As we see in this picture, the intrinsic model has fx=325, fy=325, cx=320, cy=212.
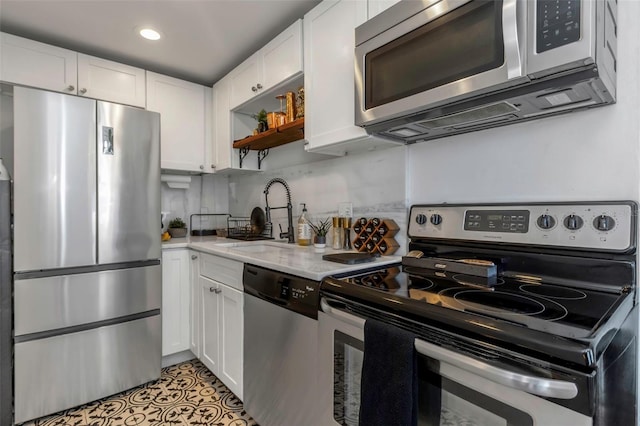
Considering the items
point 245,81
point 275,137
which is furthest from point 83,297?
point 245,81

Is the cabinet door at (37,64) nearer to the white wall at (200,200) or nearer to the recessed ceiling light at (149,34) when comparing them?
the recessed ceiling light at (149,34)

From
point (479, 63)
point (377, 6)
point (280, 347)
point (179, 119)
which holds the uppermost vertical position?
point (377, 6)

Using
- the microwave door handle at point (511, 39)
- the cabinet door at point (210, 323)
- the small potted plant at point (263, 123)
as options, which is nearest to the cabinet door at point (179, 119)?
the small potted plant at point (263, 123)

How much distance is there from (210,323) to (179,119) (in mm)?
1710

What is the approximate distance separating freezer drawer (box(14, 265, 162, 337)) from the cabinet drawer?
1.03 feet

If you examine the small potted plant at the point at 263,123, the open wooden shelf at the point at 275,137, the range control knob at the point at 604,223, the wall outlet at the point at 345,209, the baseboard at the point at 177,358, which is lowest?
the baseboard at the point at 177,358

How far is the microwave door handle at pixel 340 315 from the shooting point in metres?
1.03

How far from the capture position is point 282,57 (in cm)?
201

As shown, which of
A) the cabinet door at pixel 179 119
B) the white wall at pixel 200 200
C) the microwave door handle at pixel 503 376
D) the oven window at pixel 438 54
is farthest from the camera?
the white wall at pixel 200 200

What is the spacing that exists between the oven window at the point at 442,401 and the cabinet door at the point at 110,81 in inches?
96.2

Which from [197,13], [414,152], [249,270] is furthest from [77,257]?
[414,152]

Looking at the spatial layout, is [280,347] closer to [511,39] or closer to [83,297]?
[83,297]

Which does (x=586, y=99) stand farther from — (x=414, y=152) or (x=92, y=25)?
(x=92, y=25)

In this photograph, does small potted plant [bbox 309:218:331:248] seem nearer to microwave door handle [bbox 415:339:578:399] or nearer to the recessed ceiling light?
microwave door handle [bbox 415:339:578:399]
